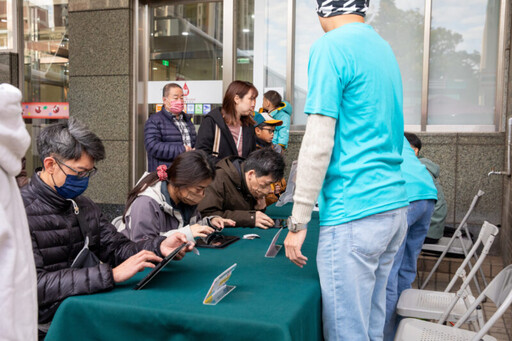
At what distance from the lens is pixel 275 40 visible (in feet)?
19.4

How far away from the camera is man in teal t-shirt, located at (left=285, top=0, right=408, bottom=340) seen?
1.48 meters

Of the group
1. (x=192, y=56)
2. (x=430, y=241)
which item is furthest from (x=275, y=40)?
(x=430, y=241)

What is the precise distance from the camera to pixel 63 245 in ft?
5.60

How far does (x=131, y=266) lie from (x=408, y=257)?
1.69 metres

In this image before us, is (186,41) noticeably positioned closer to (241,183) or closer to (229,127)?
(229,127)

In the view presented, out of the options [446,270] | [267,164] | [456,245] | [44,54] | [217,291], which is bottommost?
[446,270]

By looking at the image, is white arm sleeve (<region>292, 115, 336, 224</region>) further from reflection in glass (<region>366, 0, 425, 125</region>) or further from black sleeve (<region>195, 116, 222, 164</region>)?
reflection in glass (<region>366, 0, 425, 125</region>)

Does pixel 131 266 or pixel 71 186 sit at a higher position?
pixel 71 186

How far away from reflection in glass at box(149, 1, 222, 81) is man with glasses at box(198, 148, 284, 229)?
127 inches

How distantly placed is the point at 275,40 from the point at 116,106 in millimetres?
2178

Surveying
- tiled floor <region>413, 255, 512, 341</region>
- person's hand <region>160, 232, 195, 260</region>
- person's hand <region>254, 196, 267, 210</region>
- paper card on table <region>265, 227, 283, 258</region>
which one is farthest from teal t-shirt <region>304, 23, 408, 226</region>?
tiled floor <region>413, 255, 512, 341</region>

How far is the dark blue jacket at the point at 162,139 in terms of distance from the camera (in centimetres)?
409

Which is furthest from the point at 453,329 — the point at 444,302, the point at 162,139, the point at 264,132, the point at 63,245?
the point at 162,139

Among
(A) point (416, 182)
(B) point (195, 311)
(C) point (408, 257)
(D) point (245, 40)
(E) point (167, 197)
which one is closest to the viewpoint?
(B) point (195, 311)
